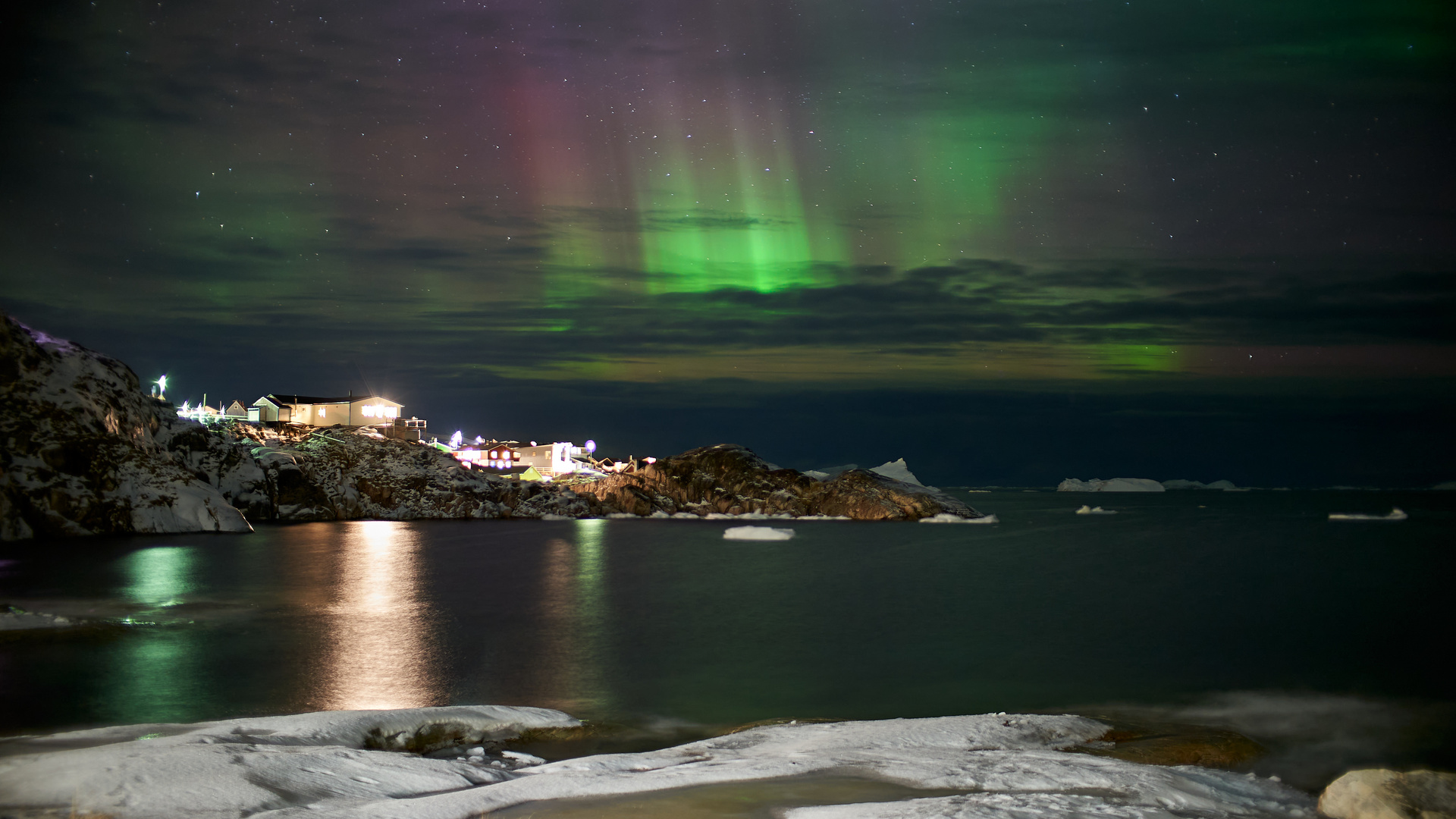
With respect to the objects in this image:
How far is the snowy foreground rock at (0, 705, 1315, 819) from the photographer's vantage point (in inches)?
361

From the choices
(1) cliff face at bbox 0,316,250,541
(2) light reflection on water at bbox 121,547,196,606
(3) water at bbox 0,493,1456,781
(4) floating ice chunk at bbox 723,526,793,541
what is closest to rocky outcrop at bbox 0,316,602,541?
(1) cliff face at bbox 0,316,250,541

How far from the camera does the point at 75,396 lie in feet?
238

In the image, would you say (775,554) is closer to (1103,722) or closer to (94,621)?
(94,621)

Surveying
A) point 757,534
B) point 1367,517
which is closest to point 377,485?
point 757,534

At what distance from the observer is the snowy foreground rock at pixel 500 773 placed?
9.16m

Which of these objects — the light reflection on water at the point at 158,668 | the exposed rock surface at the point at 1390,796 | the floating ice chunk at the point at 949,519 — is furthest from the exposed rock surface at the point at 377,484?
the exposed rock surface at the point at 1390,796

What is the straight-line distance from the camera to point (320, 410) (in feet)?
454

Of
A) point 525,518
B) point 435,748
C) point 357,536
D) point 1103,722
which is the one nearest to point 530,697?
point 435,748

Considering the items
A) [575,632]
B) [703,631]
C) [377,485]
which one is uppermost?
[377,485]

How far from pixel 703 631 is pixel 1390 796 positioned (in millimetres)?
22674

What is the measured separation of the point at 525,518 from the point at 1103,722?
108881 mm

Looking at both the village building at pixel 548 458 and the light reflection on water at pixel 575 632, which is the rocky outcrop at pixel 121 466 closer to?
the light reflection on water at pixel 575 632

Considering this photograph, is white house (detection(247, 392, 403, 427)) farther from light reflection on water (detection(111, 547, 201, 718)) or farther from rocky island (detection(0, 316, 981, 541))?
light reflection on water (detection(111, 547, 201, 718))

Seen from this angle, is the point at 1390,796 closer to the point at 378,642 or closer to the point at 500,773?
the point at 500,773
